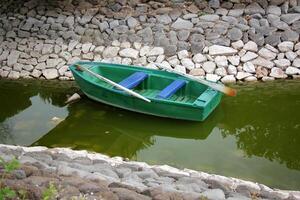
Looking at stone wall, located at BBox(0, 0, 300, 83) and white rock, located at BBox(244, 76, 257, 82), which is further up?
stone wall, located at BBox(0, 0, 300, 83)

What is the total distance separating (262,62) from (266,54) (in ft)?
0.84

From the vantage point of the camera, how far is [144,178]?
5.65 m

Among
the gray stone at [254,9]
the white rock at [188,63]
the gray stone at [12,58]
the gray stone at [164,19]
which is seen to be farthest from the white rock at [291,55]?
the gray stone at [12,58]

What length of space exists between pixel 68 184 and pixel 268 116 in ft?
18.0

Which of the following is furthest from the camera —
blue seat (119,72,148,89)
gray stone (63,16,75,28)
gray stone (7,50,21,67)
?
gray stone (63,16,75,28)

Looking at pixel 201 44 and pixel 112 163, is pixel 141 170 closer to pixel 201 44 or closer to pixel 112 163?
pixel 112 163

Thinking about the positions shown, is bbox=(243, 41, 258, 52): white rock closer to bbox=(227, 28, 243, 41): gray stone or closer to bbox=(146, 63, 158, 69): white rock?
bbox=(227, 28, 243, 41): gray stone

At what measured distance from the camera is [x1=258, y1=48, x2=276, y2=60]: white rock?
1055 centimetres

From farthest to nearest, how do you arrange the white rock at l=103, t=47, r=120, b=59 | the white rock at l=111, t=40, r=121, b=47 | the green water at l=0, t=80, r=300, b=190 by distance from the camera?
1. the white rock at l=111, t=40, r=121, b=47
2. the white rock at l=103, t=47, r=120, b=59
3. the green water at l=0, t=80, r=300, b=190

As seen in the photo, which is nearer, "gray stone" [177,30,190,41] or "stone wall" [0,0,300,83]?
"stone wall" [0,0,300,83]

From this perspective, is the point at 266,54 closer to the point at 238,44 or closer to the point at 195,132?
the point at 238,44

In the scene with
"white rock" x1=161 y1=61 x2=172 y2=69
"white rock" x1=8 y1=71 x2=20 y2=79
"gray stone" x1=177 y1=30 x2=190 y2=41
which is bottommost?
"white rock" x1=8 y1=71 x2=20 y2=79

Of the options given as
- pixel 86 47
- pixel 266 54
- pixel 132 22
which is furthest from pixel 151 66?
pixel 266 54

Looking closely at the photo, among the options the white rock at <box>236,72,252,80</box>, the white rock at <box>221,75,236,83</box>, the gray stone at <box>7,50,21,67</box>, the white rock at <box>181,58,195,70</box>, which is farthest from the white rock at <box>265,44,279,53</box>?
the gray stone at <box>7,50,21,67</box>
